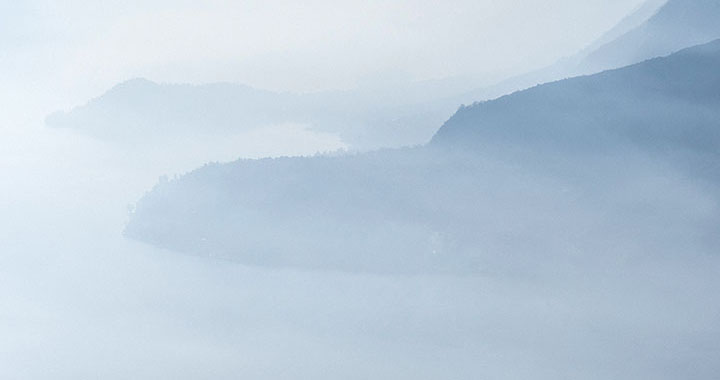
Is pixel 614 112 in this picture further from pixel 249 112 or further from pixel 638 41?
pixel 249 112

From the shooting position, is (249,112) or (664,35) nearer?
(664,35)

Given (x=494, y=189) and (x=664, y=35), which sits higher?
(x=664, y=35)

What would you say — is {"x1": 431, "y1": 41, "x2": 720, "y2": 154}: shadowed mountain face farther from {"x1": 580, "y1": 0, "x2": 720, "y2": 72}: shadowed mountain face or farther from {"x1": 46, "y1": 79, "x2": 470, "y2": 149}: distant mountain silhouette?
{"x1": 46, "y1": 79, "x2": 470, "y2": 149}: distant mountain silhouette

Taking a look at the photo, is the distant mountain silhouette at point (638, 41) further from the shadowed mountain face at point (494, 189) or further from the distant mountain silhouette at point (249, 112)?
the distant mountain silhouette at point (249, 112)

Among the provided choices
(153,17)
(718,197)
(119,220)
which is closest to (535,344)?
(718,197)

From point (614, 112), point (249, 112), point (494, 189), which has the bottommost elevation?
point (494, 189)

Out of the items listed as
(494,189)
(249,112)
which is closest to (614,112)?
(494,189)

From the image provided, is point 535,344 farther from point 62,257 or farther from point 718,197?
point 62,257

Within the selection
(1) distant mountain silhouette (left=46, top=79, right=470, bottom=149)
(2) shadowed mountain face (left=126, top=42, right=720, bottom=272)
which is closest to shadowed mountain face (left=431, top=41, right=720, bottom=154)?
(2) shadowed mountain face (left=126, top=42, right=720, bottom=272)

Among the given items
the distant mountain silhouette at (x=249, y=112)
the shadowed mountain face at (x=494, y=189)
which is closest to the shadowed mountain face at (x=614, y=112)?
the shadowed mountain face at (x=494, y=189)
